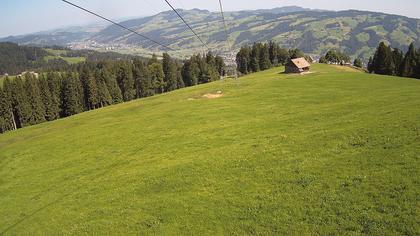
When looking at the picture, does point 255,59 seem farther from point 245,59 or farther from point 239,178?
point 239,178

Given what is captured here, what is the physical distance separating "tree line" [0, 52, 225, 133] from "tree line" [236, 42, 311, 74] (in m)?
9.90

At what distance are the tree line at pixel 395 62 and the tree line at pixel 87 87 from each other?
202ft

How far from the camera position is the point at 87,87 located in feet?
382

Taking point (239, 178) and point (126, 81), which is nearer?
point (239, 178)

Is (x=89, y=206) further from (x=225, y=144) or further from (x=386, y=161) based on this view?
(x=386, y=161)

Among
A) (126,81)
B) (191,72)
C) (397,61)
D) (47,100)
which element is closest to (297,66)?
(397,61)

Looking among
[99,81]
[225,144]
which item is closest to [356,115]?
[225,144]

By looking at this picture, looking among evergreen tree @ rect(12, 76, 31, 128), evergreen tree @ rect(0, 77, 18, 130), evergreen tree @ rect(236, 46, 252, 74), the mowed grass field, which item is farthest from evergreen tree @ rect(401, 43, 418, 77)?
evergreen tree @ rect(0, 77, 18, 130)

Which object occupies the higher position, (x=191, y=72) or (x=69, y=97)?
(x=191, y=72)

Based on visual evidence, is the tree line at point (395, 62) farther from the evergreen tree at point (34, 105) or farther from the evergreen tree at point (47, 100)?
the evergreen tree at point (34, 105)

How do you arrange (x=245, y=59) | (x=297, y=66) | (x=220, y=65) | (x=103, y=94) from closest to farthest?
(x=297, y=66), (x=103, y=94), (x=245, y=59), (x=220, y=65)

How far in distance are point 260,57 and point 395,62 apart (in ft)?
193

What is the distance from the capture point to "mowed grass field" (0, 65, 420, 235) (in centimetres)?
1867

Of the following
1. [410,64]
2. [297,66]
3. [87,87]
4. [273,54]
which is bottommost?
[87,87]
